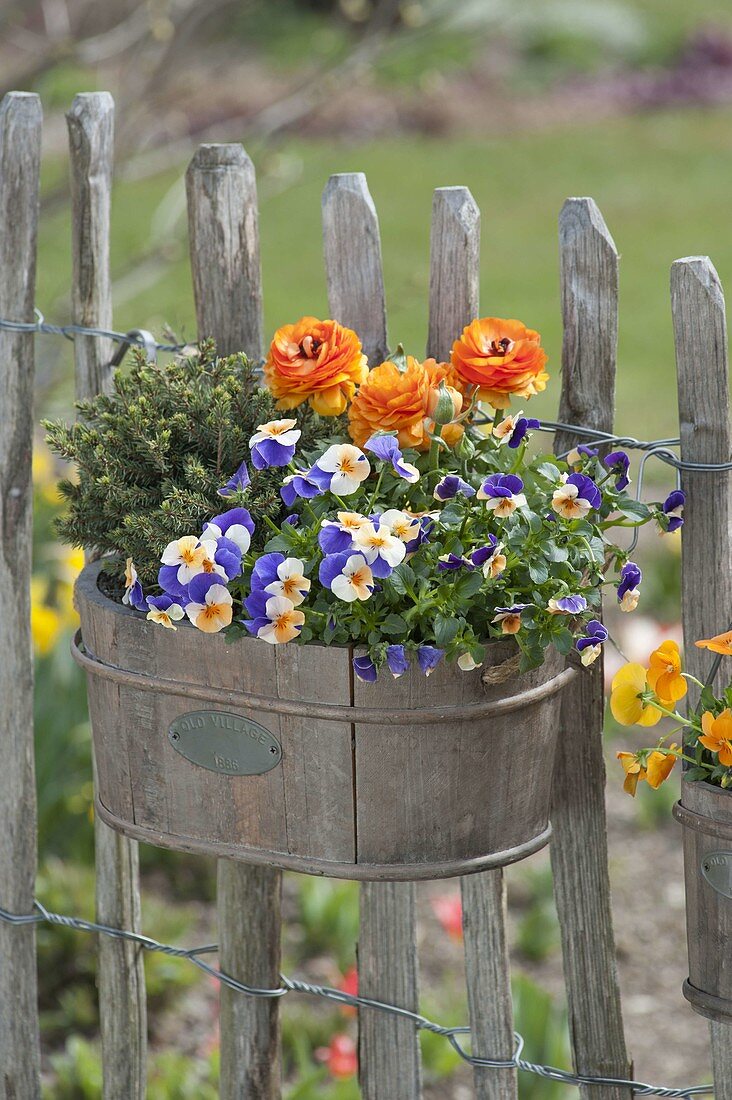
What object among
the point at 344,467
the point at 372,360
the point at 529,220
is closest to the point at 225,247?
the point at 372,360

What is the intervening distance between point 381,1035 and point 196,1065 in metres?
0.69

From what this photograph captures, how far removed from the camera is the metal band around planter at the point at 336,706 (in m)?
1.22

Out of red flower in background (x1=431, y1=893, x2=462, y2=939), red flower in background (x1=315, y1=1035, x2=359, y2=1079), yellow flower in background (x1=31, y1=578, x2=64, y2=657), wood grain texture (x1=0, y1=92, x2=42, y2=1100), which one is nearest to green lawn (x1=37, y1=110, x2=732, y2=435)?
yellow flower in background (x1=31, y1=578, x2=64, y2=657)

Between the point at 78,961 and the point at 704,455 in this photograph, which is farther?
the point at 78,961

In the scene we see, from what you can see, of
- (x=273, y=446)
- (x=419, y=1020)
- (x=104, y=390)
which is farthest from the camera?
(x=104, y=390)

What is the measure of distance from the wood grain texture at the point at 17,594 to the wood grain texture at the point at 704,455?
84 cm

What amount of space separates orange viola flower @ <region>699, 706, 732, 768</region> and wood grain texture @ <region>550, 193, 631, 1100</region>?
0.23 m

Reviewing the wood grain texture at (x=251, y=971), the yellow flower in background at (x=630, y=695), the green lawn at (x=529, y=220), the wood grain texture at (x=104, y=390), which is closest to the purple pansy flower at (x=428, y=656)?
the yellow flower in background at (x=630, y=695)

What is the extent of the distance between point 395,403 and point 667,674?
39 centimetres

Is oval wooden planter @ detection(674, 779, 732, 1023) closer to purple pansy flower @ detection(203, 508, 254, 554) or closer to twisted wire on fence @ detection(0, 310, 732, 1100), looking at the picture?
twisted wire on fence @ detection(0, 310, 732, 1100)

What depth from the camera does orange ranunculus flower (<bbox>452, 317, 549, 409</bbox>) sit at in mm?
1298

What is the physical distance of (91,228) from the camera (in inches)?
62.7

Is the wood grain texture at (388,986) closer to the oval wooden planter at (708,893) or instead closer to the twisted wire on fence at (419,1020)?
the twisted wire on fence at (419,1020)

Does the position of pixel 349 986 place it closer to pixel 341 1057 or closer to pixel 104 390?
pixel 341 1057
